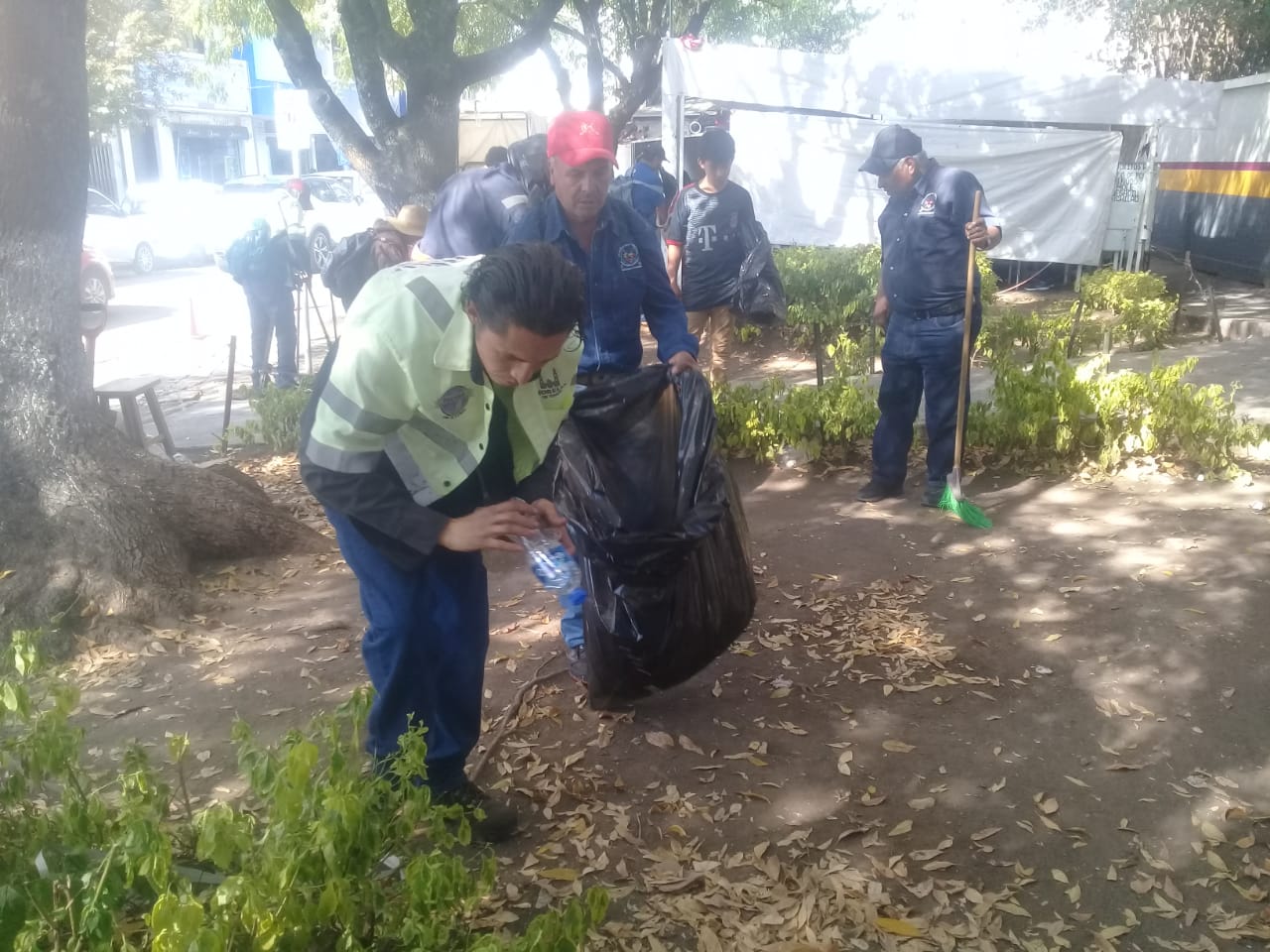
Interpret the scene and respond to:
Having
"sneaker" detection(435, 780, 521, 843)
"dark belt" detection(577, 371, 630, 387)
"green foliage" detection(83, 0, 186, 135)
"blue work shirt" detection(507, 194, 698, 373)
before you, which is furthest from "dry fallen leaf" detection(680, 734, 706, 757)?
"green foliage" detection(83, 0, 186, 135)

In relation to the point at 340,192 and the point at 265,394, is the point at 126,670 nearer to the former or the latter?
the point at 265,394

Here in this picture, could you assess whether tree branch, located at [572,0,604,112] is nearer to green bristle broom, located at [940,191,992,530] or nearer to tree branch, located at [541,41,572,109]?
tree branch, located at [541,41,572,109]

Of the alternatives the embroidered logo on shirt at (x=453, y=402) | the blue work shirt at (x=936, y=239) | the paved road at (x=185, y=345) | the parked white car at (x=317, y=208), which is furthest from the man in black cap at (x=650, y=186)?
the parked white car at (x=317, y=208)

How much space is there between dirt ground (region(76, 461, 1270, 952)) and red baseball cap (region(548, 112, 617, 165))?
1.79 metres

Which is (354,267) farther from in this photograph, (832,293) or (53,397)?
(832,293)

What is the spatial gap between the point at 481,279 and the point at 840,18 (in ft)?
129

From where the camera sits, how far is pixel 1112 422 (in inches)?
214

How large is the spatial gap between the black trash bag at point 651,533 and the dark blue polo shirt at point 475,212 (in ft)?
3.05

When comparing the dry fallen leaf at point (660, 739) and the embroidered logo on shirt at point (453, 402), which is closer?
Result: the embroidered logo on shirt at point (453, 402)

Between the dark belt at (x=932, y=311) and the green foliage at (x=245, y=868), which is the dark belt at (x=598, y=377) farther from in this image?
the dark belt at (x=932, y=311)

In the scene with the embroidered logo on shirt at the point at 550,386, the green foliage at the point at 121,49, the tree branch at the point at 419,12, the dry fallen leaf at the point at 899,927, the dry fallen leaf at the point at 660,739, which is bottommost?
the dry fallen leaf at the point at 660,739

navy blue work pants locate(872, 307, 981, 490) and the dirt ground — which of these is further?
navy blue work pants locate(872, 307, 981, 490)

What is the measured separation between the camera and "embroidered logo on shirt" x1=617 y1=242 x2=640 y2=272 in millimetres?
3531

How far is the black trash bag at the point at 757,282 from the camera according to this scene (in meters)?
6.43
